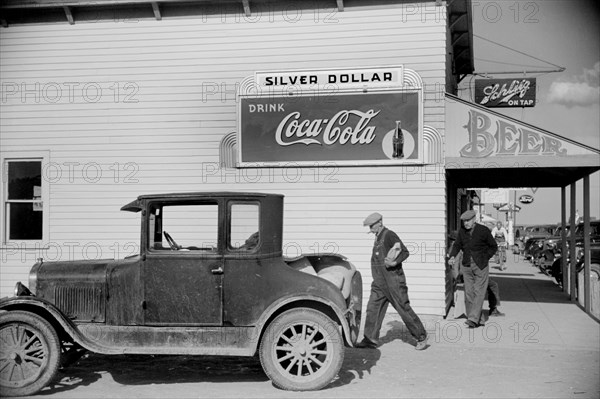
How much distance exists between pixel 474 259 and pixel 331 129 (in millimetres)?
3360

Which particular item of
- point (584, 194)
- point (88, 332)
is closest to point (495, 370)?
point (88, 332)

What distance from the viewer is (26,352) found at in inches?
264

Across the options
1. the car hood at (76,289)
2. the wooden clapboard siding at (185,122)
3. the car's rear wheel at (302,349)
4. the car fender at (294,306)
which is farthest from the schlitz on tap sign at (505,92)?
the car hood at (76,289)

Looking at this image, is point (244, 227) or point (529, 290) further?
point (529, 290)

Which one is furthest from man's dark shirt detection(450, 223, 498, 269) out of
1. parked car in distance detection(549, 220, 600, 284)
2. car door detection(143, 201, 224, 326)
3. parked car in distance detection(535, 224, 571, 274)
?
parked car in distance detection(535, 224, 571, 274)

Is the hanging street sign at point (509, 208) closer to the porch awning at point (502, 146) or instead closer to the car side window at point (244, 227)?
the porch awning at point (502, 146)

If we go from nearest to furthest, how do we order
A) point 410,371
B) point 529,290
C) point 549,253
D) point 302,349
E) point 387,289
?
1. point 302,349
2. point 410,371
3. point 387,289
4. point 529,290
5. point 549,253

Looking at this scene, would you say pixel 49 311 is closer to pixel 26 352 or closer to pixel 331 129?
pixel 26 352

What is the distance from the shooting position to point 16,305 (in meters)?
6.84

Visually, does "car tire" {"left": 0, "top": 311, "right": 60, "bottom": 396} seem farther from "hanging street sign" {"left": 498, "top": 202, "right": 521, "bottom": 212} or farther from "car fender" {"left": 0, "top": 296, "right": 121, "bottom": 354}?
"hanging street sign" {"left": 498, "top": 202, "right": 521, "bottom": 212}

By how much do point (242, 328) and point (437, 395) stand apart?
2.06 metres

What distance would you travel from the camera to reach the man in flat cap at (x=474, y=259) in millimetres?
10695

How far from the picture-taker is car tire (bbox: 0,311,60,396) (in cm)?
662

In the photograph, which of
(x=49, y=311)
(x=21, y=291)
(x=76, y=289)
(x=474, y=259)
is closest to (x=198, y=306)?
(x=76, y=289)
